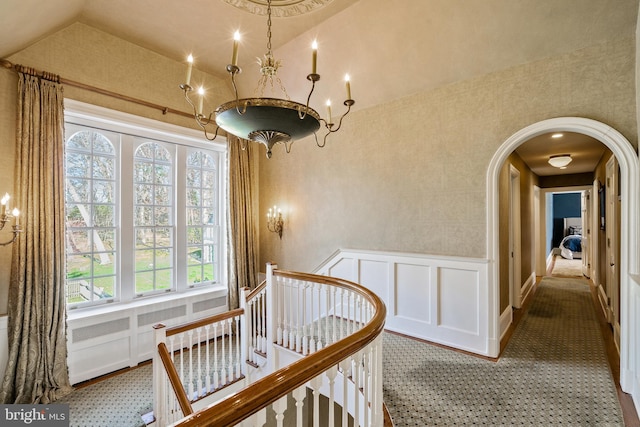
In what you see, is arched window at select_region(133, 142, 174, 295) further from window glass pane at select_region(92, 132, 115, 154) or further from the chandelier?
the chandelier

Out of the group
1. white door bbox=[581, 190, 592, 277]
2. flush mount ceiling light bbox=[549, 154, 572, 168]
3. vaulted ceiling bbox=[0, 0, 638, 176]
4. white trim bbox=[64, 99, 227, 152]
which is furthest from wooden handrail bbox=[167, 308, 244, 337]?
white door bbox=[581, 190, 592, 277]

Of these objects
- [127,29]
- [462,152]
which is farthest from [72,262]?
[462,152]

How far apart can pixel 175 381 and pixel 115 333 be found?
1709mm

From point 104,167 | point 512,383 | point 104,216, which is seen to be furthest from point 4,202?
point 512,383

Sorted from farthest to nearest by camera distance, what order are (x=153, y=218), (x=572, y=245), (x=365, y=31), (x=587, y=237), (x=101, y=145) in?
1. (x=572, y=245)
2. (x=587, y=237)
3. (x=153, y=218)
4. (x=101, y=145)
5. (x=365, y=31)

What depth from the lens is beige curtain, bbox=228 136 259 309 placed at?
4793 mm

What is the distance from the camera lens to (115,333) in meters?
3.64

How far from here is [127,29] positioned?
139 inches

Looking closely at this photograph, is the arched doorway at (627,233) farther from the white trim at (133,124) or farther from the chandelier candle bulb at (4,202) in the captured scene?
the chandelier candle bulb at (4,202)

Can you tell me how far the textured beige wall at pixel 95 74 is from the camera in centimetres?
298

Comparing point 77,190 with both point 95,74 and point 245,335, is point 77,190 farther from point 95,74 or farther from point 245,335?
point 245,335

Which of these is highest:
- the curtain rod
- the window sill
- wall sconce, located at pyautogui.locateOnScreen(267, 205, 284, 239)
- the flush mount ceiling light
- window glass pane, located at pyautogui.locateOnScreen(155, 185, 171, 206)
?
the curtain rod

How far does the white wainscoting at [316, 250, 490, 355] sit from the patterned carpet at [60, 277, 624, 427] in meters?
0.20

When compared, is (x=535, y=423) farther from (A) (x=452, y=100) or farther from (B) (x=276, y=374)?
(A) (x=452, y=100)
